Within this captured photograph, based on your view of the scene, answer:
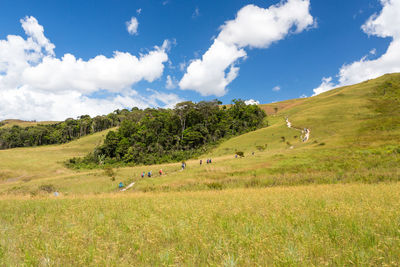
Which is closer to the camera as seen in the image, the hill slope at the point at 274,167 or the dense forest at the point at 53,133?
the hill slope at the point at 274,167

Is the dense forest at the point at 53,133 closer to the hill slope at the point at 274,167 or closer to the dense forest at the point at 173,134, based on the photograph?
the dense forest at the point at 173,134

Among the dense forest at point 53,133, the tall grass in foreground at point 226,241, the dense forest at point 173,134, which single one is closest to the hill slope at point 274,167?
the tall grass in foreground at point 226,241

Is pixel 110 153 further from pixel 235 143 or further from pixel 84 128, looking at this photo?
pixel 84 128

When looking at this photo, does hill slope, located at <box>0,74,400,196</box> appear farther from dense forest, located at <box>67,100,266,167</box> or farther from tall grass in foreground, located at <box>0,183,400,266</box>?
dense forest, located at <box>67,100,266,167</box>

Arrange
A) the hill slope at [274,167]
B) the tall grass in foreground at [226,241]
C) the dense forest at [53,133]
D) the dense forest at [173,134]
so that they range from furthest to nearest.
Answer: the dense forest at [53,133] < the dense forest at [173,134] < the hill slope at [274,167] < the tall grass in foreground at [226,241]

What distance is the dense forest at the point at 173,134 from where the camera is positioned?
7175cm

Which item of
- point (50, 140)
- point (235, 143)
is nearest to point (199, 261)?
point (235, 143)

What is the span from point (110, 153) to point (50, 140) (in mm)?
82785

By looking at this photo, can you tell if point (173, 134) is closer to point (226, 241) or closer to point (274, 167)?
point (274, 167)

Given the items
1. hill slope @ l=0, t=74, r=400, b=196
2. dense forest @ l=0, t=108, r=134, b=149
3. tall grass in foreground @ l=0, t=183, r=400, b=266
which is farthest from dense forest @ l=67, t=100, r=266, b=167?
tall grass in foreground @ l=0, t=183, r=400, b=266

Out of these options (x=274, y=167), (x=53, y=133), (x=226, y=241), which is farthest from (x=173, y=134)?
(x=53, y=133)

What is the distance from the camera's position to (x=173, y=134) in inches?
3214

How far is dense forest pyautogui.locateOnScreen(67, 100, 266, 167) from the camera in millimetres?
71750

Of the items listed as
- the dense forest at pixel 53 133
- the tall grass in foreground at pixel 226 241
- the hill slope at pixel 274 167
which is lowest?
the hill slope at pixel 274 167
